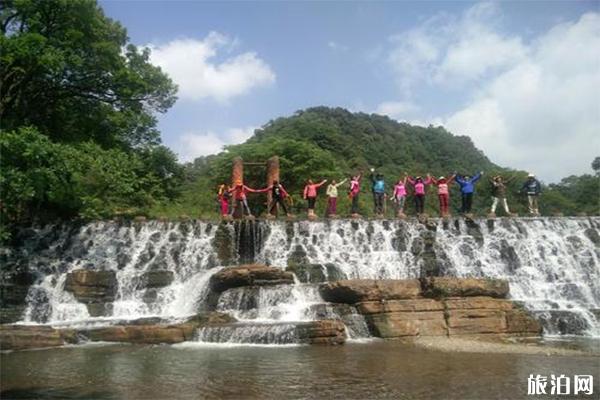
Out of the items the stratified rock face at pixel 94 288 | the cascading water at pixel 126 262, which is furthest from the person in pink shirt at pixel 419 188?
the stratified rock face at pixel 94 288

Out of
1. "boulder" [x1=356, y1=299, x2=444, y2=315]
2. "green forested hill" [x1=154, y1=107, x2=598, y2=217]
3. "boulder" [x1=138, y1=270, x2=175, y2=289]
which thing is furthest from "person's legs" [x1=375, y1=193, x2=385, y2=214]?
"green forested hill" [x1=154, y1=107, x2=598, y2=217]

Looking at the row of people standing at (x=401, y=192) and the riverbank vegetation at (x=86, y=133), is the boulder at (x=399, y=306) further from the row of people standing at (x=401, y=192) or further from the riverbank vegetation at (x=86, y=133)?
the riverbank vegetation at (x=86, y=133)

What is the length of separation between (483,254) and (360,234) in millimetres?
4023

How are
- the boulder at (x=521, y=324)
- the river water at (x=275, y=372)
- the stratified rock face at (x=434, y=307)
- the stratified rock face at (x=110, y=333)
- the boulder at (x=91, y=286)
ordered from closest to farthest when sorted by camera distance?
the river water at (x=275, y=372) < the stratified rock face at (x=110, y=333) < the stratified rock face at (x=434, y=307) < the boulder at (x=521, y=324) < the boulder at (x=91, y=286)

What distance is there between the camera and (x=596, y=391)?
6.94 metres

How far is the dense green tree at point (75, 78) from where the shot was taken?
61.1ft

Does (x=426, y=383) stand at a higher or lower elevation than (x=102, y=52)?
lower

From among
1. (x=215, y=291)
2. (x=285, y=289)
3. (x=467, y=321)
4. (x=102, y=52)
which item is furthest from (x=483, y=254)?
(x=102, y=52)

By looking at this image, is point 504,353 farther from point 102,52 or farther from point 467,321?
point 102,52

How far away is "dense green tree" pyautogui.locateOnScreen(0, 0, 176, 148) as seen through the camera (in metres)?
18.6

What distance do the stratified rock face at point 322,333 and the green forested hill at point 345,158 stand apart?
14.4 meters

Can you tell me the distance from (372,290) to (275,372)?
226 inches

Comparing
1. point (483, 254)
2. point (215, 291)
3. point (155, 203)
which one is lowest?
point (215, 291)

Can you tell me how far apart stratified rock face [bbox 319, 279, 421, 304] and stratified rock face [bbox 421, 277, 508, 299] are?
12.7 inches
